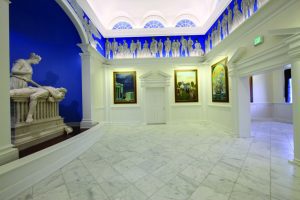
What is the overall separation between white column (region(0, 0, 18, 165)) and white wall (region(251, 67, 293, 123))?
38.0 ft

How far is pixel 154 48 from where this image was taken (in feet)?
30.7

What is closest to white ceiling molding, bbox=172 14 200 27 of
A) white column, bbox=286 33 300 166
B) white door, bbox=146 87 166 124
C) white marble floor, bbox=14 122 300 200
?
white door, bbox=146 87 166 124

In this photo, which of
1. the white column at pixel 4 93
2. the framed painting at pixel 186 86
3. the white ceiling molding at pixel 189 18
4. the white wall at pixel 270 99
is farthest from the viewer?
the white wall at pixel 270 99

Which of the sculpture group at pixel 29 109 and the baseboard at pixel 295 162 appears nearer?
the baseboard at pixel 295 162

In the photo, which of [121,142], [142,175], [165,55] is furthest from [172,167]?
[165,55]

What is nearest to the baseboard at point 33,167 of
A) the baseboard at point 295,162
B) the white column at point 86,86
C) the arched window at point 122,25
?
the white column at point 86,86

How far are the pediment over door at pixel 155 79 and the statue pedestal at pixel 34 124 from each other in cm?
525

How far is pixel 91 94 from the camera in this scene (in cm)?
665

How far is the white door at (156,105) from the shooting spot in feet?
30.9

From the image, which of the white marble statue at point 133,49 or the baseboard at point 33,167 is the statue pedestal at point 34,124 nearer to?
the baseboard at point 33,167

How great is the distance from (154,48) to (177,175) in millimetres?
8030

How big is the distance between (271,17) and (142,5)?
6849 millimetres

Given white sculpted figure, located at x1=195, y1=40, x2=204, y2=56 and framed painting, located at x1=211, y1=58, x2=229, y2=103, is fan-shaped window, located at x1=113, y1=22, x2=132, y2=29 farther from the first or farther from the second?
framed painting, located at x1=211, y1=58, x2=229, y2=103

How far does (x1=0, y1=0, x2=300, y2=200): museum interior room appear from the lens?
2.61 metres
